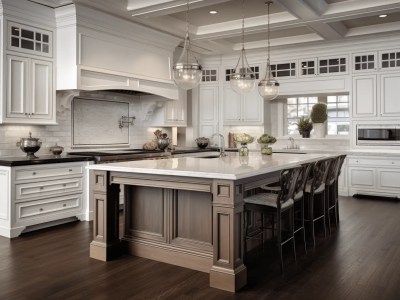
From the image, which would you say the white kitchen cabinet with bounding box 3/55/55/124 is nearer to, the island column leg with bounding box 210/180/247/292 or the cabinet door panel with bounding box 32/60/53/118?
the cabinet door panel with bounding box 32/60/53/118

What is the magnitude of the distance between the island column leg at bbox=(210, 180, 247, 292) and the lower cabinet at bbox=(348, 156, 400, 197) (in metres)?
4.74

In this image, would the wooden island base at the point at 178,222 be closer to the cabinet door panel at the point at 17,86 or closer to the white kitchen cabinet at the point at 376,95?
the cabinet door panel at the point at 17,86

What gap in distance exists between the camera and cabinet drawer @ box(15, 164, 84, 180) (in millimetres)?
4730

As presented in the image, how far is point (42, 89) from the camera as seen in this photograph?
5.39 m

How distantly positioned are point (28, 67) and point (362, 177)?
18.9 feet

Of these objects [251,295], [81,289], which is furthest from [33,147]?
[251,295]

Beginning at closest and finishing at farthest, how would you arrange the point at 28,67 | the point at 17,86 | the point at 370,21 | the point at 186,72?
the point at 186,72
the point at 17,86
the point at 28,67
the point at 370,21

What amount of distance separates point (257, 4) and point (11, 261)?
15.0 ft

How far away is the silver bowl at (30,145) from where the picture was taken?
16.7 feet

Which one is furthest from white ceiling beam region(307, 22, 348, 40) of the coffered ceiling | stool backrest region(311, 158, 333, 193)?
stool backrest region(311, 158, 333, 193)

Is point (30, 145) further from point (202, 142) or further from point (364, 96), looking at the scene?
point (364, 96)

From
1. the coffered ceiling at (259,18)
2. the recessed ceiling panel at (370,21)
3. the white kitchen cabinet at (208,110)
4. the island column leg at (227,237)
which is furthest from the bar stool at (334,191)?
the white kitchen cabinet at (208,110)

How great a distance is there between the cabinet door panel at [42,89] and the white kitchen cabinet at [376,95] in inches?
206

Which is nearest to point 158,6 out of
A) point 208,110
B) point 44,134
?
point 44,134
